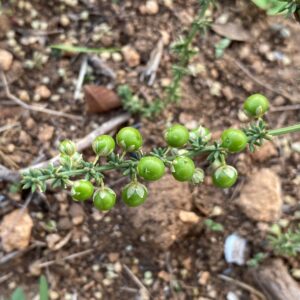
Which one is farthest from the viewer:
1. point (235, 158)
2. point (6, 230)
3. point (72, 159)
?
point (235, 158)

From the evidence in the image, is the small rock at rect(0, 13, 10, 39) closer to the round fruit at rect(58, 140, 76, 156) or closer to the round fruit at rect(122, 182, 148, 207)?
the round fruit at rect(58, 140, 76, 156)

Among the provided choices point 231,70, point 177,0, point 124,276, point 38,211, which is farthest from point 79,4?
point 124,276

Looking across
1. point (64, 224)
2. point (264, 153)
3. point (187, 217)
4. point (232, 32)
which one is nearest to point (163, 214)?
point (187, 217)

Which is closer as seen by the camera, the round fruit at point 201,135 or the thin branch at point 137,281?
the round fruit at point 201,135

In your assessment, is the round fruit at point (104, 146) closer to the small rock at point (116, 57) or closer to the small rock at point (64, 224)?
the small rock at point (64, 224)

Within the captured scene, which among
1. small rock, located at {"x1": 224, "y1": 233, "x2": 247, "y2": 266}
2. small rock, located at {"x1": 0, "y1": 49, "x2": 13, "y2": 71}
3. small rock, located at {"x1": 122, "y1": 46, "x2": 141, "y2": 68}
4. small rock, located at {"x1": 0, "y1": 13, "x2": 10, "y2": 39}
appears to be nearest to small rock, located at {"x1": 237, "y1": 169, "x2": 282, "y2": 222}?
small rock, located at {"x1": 224, "y1": 233, "x2": 247, "y2": 266}

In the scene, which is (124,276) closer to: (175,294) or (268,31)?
(175,294)

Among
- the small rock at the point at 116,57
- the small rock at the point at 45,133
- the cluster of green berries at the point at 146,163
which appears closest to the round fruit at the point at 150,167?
the cluster of green berries at the point at 146,163

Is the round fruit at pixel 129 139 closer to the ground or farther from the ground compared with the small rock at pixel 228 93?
farther from the ground
